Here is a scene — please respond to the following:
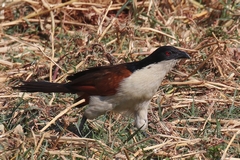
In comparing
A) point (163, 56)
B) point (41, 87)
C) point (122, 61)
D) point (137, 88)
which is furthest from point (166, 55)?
point (122, 61)

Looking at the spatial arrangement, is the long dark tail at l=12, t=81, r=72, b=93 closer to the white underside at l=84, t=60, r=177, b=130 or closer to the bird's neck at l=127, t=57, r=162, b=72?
the white underside at l=84, t=60, r=177, b=130

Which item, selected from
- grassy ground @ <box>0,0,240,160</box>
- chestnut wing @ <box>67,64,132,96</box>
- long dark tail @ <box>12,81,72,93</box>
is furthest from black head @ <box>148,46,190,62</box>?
long dark tail @ <box>12,81,72,93</box>

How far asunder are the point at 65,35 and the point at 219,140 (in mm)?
2798

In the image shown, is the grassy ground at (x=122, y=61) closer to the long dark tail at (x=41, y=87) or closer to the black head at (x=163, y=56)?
the long dark tail at (x=41, y=87)

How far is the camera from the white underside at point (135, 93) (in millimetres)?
4180

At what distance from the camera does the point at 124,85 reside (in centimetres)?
421

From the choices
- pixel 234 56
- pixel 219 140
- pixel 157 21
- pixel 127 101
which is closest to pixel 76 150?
pixel 127 101

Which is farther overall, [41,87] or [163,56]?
[41,87]

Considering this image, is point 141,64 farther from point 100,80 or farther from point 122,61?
point 122,61

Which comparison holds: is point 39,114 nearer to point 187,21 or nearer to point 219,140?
point 219,140

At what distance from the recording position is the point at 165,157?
391cm

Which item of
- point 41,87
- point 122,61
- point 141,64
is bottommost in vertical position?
point 122,61

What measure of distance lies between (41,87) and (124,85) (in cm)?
67

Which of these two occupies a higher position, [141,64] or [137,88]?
[141,64]
